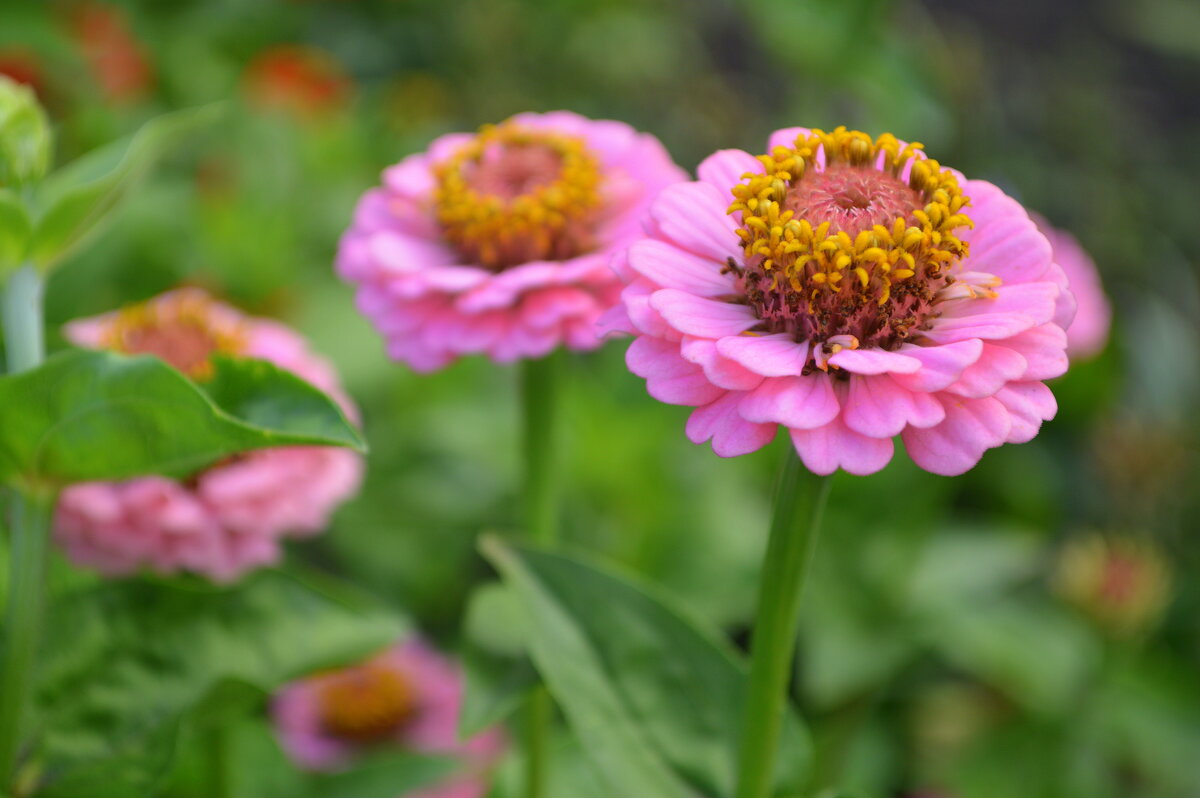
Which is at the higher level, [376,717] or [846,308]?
[846,308]

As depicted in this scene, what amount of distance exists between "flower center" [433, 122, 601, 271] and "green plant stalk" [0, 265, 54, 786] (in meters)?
0.29

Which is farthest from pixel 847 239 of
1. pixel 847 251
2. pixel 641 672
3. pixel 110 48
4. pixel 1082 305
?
pixel 110 48

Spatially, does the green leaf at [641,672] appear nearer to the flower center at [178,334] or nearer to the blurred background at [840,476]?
the flower center at [178,334]

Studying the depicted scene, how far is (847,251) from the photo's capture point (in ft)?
1.88

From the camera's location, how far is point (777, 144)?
648 mm

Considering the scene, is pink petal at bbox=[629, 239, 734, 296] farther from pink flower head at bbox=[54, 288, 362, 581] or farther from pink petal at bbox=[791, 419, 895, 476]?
pink flower head at bbox=[54, 288, 362, 581]

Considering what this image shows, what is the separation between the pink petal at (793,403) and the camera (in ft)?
1.67

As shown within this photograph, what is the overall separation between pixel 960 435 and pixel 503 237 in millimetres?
405

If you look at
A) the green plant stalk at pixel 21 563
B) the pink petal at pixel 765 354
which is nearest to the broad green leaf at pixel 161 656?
the green plant stalk at pixel 21 563

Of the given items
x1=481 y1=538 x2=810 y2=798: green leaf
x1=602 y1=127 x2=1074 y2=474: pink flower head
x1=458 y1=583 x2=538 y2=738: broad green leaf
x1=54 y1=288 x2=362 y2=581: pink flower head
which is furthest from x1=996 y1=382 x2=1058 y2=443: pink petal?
x1=54 y1=288 x2=362 y2=581: pink flower head

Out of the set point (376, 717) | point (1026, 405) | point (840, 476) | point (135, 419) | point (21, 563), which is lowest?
point (376, 717)

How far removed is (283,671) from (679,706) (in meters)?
0.28

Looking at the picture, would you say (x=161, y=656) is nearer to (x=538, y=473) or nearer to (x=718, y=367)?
(x=538, y=473)

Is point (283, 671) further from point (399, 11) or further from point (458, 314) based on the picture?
point (399, 11)
